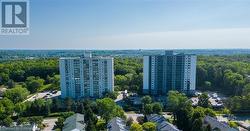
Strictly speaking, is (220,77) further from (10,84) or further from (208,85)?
(10,84)

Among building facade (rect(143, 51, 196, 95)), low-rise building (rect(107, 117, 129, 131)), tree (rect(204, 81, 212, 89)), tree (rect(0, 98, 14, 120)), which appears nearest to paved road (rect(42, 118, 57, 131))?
tree (rect(0, 98, 14, 120))

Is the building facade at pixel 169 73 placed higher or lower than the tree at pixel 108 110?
higher

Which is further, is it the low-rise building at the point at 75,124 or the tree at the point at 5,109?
the tree at the point at 5,109

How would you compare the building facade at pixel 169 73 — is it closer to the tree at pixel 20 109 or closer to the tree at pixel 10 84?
the tree at pixel 20 109

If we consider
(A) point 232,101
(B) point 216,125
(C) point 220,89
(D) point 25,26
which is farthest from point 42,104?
(C) point 220,89

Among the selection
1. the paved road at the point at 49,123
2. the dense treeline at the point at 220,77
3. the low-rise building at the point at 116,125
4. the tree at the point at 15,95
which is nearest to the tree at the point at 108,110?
the low-rise building at the point at 116,125

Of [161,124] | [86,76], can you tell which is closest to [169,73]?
[86,76]

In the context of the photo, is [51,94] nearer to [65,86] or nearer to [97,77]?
[65,86]
